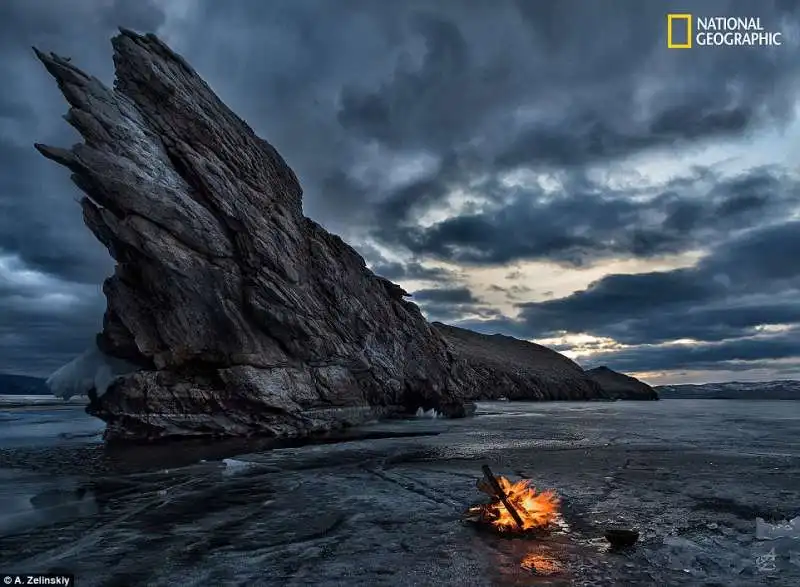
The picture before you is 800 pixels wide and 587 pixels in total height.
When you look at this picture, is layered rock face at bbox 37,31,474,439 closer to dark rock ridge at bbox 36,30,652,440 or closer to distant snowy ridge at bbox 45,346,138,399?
dark rock ridge at bbox 36,30,652,440

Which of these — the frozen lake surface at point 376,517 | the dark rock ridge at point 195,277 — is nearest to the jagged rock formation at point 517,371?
the dark rock ridge at point 195,277

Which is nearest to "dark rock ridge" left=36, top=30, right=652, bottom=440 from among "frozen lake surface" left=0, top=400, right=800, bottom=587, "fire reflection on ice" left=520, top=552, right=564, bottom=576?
"frozen lake surface" left=0, top=400, right=800, bottom=587

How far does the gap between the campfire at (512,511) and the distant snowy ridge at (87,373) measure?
110ft

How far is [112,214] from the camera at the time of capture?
32719 mm

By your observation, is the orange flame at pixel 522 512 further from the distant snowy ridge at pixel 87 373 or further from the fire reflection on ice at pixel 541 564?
the distant snowy ridge at pixel 87 373

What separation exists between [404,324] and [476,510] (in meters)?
48.8

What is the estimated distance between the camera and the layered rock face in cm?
3225

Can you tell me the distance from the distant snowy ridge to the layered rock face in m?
0.97

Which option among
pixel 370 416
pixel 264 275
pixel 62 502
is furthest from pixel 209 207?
pixel 62 502

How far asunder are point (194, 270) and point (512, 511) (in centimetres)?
2930

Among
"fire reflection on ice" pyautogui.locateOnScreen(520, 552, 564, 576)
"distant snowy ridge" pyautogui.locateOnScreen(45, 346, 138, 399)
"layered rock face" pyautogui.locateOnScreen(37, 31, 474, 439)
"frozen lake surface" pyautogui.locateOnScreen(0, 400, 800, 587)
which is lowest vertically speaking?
"frozen lake surface" pyautogui.locateOnScreen(0, 400, 800, 587)

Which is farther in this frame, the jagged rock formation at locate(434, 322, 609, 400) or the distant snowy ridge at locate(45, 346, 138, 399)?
the jagged rock formation at locate(434, 322, 609, 400)

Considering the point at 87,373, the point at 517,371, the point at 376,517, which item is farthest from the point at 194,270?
the point at 517,371

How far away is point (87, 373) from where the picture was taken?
3809 cm
